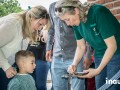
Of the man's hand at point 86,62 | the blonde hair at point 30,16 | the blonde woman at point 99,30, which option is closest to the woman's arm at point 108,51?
the blonde woman at point 99,30

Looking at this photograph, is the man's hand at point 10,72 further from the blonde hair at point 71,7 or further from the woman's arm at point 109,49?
the woman's arm at point 109,49

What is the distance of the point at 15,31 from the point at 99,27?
60 centimetres

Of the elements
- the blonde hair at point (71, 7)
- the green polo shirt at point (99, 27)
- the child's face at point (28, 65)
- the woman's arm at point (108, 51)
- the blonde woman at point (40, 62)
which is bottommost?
the blonde woman at point (40, 62)

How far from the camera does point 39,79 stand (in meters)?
3.05

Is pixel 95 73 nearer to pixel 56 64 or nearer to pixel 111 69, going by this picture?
pixel 111 69

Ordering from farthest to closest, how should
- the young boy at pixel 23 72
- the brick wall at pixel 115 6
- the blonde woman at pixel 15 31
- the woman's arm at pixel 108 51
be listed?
the brick wall at pixel 115 6 < the young boy at pixel 23 72 < the blonde woman at pixel 15 31 < the woman's arm at pixel 108 51

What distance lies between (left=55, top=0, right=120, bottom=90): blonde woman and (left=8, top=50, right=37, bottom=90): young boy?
0.57 m

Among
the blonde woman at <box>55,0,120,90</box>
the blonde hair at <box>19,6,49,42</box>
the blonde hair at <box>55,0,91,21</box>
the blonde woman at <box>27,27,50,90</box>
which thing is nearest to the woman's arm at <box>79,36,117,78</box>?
the blonde woman at <box>55,0,120,90</box>

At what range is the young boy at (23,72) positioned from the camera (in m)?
2.19

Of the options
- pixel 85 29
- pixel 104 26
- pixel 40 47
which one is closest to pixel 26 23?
pixel 85 29

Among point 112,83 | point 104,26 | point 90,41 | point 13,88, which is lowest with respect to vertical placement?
point 13,88

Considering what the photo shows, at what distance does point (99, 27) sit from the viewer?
6.08ft

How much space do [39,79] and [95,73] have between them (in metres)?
1.27

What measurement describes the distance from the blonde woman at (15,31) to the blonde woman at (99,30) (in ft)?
0.86
